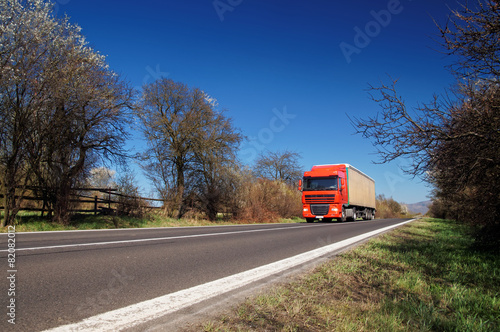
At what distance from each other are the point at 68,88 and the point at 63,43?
1.93m

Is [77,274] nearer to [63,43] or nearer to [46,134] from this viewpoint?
[46,134]

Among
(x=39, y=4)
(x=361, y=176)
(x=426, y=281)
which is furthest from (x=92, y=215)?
(x=361, y=176)

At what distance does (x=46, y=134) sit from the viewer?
39.1 ft

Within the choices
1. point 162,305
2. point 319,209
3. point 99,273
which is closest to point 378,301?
point 162,305

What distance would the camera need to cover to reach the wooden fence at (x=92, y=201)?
Result: 40.5 feet

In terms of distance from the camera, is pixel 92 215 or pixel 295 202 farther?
pixel 295 202

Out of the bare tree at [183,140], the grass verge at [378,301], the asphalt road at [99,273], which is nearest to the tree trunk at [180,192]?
the bare tree at [183,140]

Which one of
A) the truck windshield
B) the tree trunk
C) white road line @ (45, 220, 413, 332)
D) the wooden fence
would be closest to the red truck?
the truck windshield

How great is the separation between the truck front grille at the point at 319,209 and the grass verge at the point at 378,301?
17.6 m

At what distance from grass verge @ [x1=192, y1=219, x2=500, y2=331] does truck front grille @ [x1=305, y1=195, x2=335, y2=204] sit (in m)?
17.2

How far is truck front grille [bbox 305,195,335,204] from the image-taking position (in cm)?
2299

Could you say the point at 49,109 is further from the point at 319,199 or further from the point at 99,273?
the point at 319,199

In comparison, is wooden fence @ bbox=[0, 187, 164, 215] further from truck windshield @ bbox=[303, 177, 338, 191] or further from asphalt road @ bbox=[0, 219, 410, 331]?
truck windshield @ bbox=[303, 177, 338, 191]

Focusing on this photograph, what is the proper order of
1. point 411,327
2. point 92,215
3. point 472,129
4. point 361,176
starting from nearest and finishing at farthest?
point 411,327 → point 472,129 → point 92,215 → point 361,176
